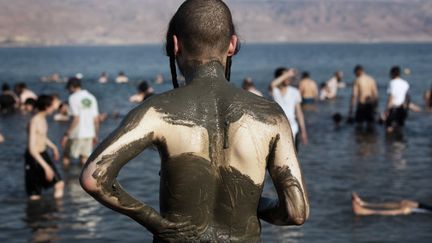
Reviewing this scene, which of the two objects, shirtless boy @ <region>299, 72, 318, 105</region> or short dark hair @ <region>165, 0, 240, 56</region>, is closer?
short dark hair @ <region>165, 0, 240, 56</region>

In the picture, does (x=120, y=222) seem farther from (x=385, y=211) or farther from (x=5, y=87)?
(x=5, y=87)

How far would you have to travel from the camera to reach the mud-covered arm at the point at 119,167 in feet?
8.21

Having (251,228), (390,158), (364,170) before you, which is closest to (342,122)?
(390,158)

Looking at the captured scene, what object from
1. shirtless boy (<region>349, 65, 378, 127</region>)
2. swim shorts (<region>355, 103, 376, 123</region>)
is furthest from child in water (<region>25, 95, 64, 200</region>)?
swim shorts (<region>355, 103, 376, 123</region>)

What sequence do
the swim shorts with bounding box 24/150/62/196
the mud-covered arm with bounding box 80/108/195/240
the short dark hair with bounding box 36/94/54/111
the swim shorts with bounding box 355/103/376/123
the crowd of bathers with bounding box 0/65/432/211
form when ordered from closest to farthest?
1. the mud-covered arm with bounding box 80/108/195/240
2. the short dark hair with bounding box 36/94/54/111
3. the crowd of bathers with bounding box 0/65/432/211
4. the swim shorts with bounding box 24/150/62/196
5. the swim shorts with bounding box 355/103/376/123

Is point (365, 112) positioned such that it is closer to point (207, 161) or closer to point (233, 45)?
point (233, 45)

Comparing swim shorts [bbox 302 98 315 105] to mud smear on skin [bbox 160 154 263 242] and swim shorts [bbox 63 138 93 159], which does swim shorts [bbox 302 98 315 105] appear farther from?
mud smear on skin [bbox 160 154 263 242]

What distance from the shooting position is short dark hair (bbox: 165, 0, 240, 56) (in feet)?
8.66

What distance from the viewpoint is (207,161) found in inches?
101

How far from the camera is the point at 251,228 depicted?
2646 millimetres

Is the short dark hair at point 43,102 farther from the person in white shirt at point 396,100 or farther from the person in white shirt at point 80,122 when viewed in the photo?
the person in white shirt at point 396,100

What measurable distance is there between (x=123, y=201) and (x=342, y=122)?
72.3 feet

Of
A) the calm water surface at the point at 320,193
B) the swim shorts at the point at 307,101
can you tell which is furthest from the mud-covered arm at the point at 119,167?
the swim shorts at the point at 307,101

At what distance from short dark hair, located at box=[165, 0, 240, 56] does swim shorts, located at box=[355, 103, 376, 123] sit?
711 inches
